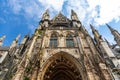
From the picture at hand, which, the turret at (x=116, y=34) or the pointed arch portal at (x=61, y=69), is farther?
the turret at (x=116, y=34)

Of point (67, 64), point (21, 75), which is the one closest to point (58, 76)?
point (67, 64)

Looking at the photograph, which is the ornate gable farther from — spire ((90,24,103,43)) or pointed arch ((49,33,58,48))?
spire ((90,24,103,43))

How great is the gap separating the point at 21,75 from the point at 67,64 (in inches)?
248

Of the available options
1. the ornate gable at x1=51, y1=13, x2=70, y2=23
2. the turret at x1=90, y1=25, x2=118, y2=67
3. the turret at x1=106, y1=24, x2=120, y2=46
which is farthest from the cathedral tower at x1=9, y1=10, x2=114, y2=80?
the turret at x1=106, y1=24, x2=120, y2=46

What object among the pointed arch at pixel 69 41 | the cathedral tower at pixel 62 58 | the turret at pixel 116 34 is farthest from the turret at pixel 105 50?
the turret at pixel 116 34

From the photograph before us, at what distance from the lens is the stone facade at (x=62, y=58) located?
49.0 ft

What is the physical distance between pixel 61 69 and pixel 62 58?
1862mm

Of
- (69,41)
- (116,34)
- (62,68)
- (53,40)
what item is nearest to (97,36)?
(69,41)

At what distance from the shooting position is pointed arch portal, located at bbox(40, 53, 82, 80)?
56.2 ft

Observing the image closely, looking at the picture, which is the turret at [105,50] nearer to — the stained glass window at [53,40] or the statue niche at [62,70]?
the statue niche at [62,70]

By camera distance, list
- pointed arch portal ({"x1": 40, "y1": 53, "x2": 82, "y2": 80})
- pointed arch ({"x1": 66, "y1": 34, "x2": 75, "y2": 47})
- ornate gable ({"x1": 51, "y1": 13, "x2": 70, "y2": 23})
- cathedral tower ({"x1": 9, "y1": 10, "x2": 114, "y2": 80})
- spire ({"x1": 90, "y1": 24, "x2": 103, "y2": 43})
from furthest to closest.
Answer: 1. ornate gable ({"x1": 51, "y1": 13, "x2": 70, "y2": 23})
2. spire ({"x1": 90, "y1": 24, "x2": 103, "y2": 43})
3. pointed arch ({"x1": 66, "y1": 34, "x2": 75, "y2": 47})
4. pointed arch portal ({"x1": 40, "y1": 53, "x2": 82, "y2": 80})
5. cathedral tower ({"x1": 9, "y1": 10, "x2": 114, "y2": 80})

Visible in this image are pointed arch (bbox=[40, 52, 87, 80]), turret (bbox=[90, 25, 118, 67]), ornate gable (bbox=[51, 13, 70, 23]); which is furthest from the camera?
ornate gable (bbox=[51, 13, 70, 23])

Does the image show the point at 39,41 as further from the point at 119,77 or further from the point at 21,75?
the point at 119,77

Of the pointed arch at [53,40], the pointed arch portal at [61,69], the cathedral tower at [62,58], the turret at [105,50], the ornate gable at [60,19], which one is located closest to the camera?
the cathedral tower at [62,58]
